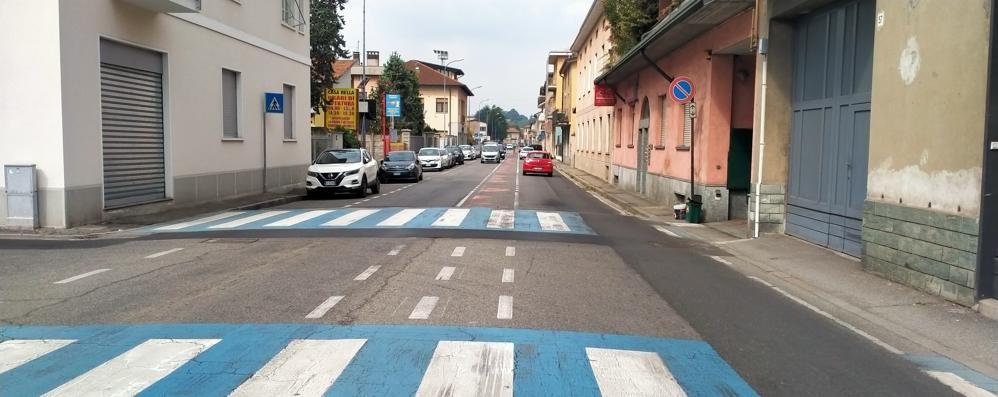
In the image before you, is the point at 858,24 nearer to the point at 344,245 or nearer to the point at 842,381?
the point at 842,381

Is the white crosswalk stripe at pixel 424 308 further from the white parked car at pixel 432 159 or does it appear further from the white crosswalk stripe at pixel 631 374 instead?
the white parked car at pixel 432 159

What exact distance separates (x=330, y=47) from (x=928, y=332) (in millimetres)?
38964

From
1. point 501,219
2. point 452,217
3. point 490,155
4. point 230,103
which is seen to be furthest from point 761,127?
point 490,155

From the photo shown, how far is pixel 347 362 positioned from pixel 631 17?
2402 cm

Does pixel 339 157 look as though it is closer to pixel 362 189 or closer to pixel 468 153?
pixel 362 189

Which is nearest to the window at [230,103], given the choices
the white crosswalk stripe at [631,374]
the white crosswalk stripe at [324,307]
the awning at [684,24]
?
the awning at [684,24]

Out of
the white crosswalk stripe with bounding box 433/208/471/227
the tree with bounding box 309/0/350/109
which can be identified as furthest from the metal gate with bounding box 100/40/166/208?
the tree with bounding box 309/0/350/109

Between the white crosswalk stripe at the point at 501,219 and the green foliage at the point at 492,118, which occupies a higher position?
the green foliage at the point at 492,118

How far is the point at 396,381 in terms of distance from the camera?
4570 mm

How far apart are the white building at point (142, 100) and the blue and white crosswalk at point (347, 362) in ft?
28.1

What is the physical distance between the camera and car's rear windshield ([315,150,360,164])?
73.5ft

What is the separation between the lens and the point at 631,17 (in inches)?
1059

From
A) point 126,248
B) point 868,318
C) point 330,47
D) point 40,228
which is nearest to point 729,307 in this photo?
point 868,318

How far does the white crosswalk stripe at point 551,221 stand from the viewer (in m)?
13.8
